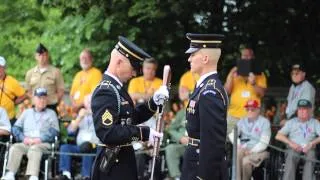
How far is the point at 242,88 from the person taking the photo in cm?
1245

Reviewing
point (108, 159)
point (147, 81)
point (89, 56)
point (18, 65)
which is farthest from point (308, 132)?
point (18, 65)

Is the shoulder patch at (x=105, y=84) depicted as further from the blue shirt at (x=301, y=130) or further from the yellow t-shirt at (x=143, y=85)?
the yellow t-shirt at (x=143, y=85)

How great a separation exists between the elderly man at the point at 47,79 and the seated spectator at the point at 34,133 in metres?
0.51

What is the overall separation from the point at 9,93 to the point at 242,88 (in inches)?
Result: 145

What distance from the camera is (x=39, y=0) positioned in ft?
42.7

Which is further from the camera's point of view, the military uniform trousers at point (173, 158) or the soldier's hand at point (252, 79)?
the soldier's hand at point (252, 79)

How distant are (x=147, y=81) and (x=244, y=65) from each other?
1.68m

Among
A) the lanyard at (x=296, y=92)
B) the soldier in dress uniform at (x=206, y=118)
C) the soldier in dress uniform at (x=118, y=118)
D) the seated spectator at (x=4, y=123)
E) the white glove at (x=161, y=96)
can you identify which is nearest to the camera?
the soldier in dress uniform at (x=206, y=118)

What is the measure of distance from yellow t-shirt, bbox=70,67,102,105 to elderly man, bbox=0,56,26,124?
88cm

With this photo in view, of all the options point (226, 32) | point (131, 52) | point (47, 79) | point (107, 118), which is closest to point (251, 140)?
point (47, 79)

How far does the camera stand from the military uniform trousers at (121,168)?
705 cm

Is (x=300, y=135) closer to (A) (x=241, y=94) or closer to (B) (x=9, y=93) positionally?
(A) (x=241, y=94)

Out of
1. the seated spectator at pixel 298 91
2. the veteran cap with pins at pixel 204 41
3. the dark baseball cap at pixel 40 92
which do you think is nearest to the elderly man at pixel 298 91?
the seated spectator at pixel 298 91

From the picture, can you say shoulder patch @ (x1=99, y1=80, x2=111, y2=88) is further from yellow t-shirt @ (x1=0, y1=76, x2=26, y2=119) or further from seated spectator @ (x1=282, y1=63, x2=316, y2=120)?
yellow t-shirt @ (x1=0, y1=76, x2=26, y2=119)
